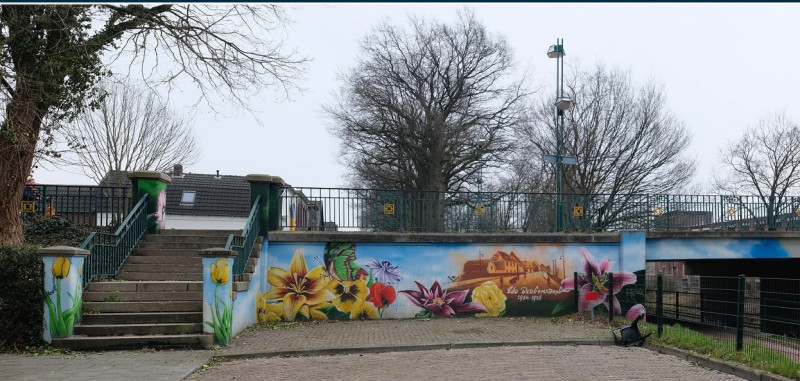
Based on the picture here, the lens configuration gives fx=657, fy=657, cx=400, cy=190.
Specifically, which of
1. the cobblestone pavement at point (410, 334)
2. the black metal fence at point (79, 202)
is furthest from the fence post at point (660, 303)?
the black metal fence at point (79, 202)

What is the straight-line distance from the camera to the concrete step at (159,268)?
44.1 ft

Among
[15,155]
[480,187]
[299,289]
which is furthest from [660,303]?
[480,187]

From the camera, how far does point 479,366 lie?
382 inches

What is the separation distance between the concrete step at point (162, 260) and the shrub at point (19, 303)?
9.21 ft

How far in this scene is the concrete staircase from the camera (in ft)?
35.7

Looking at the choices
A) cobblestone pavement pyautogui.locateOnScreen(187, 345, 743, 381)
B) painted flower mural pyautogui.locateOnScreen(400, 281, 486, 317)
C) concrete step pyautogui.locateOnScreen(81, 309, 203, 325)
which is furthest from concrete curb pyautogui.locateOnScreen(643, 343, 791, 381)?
concrete step pyautogui.locateOnScreen(81, 309, 203, 325)

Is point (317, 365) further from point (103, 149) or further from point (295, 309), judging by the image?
point (103, 149)

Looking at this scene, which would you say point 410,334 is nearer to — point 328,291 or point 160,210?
point 328,291

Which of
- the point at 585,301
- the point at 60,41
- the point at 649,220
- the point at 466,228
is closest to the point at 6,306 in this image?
the point at 60,41

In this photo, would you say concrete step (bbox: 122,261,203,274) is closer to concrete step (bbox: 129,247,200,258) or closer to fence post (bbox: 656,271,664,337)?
concrete step (bbox: 129,247,200,258)

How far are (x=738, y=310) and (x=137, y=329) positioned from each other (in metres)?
9.66

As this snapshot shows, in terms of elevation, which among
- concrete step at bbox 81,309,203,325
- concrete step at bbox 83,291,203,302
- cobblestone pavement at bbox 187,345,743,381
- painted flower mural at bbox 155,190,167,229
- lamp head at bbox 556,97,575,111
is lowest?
cobblestone pavement at bbox 187,345,743,381

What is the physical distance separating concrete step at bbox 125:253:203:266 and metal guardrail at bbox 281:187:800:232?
8.57 feet

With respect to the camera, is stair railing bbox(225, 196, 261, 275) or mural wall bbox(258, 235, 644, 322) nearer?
stair railing bbox(225, 196, 261, 275)
